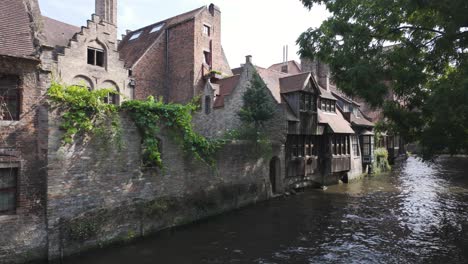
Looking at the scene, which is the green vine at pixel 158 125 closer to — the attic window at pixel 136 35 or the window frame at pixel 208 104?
the window frame at pixel 208 104

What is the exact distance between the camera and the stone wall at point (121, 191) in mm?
9983

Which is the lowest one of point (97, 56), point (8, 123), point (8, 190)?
point (8, 190)

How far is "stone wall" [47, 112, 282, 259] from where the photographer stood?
9.98m

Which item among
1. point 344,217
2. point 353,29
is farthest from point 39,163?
point 344,217

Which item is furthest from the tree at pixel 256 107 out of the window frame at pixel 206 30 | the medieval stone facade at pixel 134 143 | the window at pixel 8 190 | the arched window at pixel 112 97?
the window at pixel 8 190

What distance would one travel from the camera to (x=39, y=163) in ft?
33.6

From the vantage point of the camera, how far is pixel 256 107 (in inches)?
755

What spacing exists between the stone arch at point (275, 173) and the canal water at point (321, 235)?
1.17m

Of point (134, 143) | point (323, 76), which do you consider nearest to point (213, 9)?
point (323, 76)

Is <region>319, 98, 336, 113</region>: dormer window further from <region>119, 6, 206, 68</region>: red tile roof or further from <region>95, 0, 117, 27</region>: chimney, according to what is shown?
<region>95, 0, 117, 27</region>: chimney

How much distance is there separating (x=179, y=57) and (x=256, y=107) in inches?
405

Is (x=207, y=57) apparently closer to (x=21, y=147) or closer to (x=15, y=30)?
(x=15, y=30)

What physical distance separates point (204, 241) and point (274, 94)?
1277 cm

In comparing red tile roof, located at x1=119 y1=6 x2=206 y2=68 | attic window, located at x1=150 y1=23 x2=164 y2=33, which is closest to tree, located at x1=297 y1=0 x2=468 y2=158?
red tile roof, located at x1=119 y1=6 x2=206 y2=68
